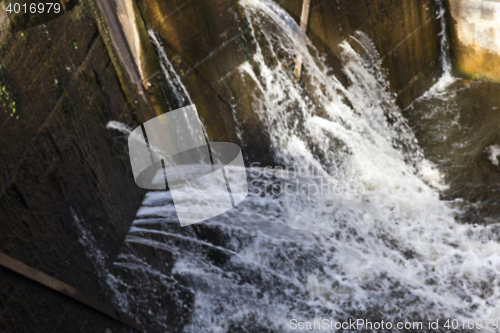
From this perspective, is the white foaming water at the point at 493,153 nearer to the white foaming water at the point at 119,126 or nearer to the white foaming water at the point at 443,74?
the white foaming water at the point at 443,74

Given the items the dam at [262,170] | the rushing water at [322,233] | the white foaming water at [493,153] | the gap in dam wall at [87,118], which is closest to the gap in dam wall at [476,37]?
the dam at [262,170]

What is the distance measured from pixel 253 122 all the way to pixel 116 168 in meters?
1.81

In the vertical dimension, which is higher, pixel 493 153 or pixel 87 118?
pixel 87 118

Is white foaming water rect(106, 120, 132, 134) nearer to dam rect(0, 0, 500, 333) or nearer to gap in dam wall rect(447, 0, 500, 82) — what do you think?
dam rect(0, 0, 500, 333)

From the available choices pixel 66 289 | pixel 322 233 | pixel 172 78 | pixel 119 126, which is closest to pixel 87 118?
pixel 119 126

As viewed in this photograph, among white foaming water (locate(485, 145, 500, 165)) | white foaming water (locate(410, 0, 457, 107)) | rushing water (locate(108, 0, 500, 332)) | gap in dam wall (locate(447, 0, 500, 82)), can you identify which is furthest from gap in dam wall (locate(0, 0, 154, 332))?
gap in dam wall (locate(447, 0, 500, 82))

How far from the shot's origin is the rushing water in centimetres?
394

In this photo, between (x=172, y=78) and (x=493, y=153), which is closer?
(x=172, y=78)

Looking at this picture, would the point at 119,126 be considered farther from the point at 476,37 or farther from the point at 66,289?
the point at 476,37

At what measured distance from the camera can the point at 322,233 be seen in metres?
4.62

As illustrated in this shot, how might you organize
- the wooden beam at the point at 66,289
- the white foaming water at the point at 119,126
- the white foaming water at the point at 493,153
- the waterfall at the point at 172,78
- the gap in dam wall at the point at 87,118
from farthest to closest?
the white foaming water at the point at 493,153 < the waterfall at the point at 172,78 < the white foaming water at the point at 119,126 < the gap in dam wall at the point at 87,118 < the wooden beam at the point at 66,289

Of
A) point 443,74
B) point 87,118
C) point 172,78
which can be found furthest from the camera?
point 443,74

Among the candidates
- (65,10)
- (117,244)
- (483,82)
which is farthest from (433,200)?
(65,10)

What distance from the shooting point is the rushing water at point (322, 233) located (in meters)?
3.94
